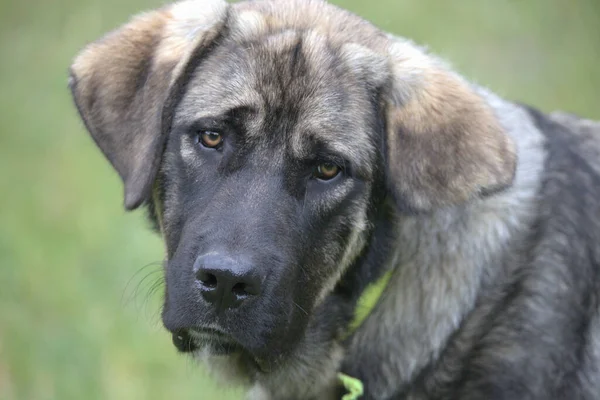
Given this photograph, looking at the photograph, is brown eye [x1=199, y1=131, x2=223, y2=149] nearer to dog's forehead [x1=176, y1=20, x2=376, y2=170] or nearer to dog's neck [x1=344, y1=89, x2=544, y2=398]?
dog's forehead [x1=176, y1=20, x2=376, y2=170]

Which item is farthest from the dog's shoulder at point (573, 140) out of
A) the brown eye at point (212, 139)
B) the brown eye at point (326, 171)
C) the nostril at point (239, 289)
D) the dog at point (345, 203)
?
the nostril at point (239, 289)

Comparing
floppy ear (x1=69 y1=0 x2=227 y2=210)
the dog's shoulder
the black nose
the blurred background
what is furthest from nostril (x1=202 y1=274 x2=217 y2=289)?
the dog's shoulder

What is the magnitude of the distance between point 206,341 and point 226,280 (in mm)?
469

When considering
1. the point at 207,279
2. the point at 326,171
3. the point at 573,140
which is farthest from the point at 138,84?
the point at 573,140

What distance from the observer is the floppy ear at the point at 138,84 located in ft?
13.2

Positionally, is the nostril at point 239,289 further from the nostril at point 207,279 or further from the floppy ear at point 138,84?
the floppy ear at point 138,84

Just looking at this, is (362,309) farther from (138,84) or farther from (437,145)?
(138,84)

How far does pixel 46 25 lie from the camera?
9578 mm

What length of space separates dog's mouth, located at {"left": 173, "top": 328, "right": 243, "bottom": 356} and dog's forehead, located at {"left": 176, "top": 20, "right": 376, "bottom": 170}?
815 mm

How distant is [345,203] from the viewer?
4.00 metres

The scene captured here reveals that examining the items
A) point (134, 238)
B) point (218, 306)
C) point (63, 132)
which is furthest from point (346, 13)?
point (63, 132)

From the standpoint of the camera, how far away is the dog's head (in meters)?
3.74

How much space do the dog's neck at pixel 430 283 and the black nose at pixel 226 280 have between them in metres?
0.88

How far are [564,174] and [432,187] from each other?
31.6 inches
